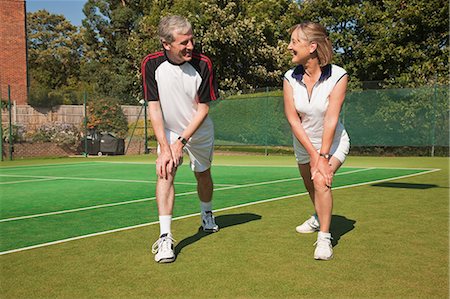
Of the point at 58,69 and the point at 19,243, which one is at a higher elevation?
the point at 58,69

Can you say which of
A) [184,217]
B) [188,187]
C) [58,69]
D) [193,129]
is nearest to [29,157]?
[188,187]

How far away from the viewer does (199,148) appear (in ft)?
15.2

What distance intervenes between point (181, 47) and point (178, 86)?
33 cm

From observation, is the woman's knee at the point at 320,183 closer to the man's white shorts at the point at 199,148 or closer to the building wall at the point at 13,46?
the man's white shorts at the point at 199,148

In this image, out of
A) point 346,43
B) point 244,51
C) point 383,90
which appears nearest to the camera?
point 383,90

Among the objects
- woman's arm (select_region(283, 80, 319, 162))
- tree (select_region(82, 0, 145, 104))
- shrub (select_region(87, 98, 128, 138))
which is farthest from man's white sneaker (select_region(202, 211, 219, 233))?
tree (select_region(82, 0, 145, 104))

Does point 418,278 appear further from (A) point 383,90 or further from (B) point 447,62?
(B) point 447,62

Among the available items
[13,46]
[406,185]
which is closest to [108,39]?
[13,46]

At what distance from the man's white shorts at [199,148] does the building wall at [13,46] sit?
77.2ft

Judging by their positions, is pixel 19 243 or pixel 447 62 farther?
pixel 447 62

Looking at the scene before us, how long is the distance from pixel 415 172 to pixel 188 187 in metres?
5.29

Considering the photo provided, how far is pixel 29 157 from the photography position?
2002 cm

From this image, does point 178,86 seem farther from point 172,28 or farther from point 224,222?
point 224,222

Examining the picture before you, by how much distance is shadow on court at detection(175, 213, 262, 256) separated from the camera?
4.59 metres
